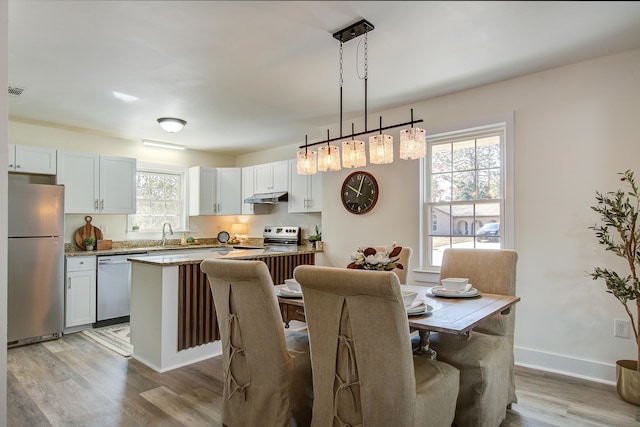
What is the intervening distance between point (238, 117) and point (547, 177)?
122 inches

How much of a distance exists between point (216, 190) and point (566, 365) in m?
4.90

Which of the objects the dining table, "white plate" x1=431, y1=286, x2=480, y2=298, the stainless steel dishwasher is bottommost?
the stainless steel dishwasher

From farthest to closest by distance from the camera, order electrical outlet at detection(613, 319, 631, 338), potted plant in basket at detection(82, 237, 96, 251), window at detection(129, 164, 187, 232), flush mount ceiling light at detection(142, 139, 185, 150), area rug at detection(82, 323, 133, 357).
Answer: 1. window at detection(129, 164, 187, 232)
2. flush mount ceiling light at detection(142, 139, 185, 150)
3. potted plant in basket at detection(82, 237, 96, 251)
4. area rug at detection(82, 323, 133, 357)
5. electrical outlet at detection(613, 319, 631, 338)

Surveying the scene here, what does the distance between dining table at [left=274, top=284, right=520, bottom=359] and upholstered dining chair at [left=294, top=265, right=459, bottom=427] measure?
0.22m

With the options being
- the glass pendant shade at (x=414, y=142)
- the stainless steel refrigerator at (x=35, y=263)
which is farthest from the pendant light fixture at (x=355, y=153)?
the stainless steel refrigerator at (x=35, y=263)

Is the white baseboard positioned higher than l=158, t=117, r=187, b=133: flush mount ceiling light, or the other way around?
l=158, t=117, r=187, b=133: flush mount ceiling light

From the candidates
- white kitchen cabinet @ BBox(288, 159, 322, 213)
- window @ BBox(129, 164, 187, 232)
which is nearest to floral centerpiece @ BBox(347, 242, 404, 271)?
white kitchen cabinet @ BBox(288, 159, 322, 213)

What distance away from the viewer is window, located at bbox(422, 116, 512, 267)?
10.7ft

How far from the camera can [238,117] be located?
4.19 metres

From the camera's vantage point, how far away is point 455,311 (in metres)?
1.92

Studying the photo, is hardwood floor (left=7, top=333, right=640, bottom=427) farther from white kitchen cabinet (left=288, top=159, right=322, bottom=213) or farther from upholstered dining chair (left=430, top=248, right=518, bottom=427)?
white kitchen cabinet (left=288, top=159, right=322, bottom=213)

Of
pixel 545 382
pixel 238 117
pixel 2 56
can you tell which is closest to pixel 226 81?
pixel 238 117

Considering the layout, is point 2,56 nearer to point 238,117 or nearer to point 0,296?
point 0,296

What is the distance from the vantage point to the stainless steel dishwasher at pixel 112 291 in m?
4.25
